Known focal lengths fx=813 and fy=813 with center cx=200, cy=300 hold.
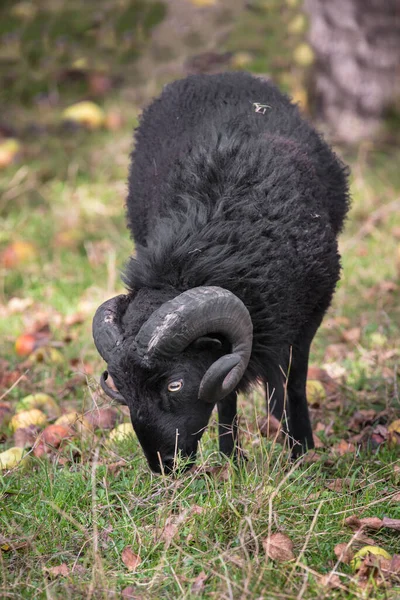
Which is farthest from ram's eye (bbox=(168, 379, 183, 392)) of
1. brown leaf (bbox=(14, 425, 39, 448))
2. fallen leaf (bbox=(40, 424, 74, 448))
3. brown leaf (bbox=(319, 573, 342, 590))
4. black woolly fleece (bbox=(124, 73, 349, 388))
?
brown leaf (bbox=(14, 425, 39, 448))

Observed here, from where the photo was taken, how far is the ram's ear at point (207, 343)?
13.2 ft

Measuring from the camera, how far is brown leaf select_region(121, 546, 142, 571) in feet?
11.7

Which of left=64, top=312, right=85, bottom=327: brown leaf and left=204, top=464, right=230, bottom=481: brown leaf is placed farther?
left=64, top=312, right=85, bottom=327: brown leaf

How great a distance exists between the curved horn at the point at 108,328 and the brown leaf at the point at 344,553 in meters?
1.40

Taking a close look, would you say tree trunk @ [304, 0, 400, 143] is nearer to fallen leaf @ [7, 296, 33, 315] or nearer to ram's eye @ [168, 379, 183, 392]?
fallen leaf @ [7, 296, 33, 315]

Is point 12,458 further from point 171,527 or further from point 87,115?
point 87,115

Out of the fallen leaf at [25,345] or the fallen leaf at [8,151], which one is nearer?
the fallen leaf at [25,345]

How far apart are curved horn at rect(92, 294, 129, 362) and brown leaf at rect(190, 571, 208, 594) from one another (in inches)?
45.9

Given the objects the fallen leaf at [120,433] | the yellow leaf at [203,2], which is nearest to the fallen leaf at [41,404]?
the fallen leaf at [120,433]

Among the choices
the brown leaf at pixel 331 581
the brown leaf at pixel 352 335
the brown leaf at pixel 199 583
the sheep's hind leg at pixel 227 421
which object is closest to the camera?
the brown leaf at pixel 331 581

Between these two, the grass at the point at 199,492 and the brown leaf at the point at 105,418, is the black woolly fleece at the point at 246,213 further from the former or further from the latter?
the brown leaf at the point at 105,418

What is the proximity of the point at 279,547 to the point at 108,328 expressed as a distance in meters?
1.34

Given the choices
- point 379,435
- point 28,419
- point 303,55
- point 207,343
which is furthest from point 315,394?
point 303,55

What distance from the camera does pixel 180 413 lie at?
4102 mm
